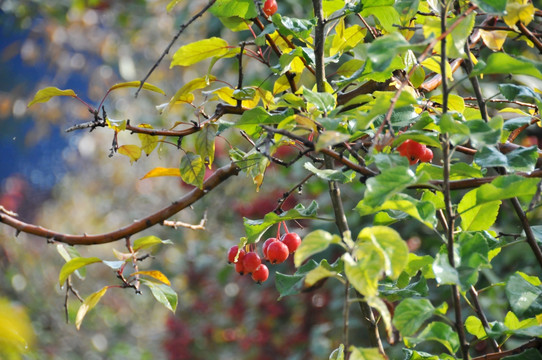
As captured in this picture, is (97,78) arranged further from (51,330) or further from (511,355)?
(511,355)

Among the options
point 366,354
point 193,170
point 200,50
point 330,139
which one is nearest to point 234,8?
point 200,50

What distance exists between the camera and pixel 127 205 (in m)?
4.16

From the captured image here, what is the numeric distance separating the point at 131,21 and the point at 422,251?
229cm

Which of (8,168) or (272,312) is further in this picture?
(8,168)

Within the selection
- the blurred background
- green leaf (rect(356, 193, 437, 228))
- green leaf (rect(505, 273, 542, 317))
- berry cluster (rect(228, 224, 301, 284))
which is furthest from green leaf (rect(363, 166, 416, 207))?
the blurred background

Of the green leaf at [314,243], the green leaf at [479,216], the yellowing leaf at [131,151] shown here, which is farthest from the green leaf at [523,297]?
the yellowing leaf at [131,151]

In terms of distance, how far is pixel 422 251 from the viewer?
163 centimetres

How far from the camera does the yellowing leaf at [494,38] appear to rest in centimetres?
60

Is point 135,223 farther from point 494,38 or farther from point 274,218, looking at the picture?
point 494,38

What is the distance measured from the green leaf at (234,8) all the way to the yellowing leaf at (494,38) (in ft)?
0.77

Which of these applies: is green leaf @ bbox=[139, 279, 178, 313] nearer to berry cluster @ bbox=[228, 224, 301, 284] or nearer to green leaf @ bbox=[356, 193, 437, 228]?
berry cluster @ bbox=[228, 224, 301, 284]

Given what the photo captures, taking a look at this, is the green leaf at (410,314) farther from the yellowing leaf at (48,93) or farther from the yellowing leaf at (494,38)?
the yellowing leaf at (48,93)

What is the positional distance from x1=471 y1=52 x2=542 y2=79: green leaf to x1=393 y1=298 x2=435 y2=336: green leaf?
6.8 inches

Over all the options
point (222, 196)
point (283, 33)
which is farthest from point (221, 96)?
point (222, 196)
